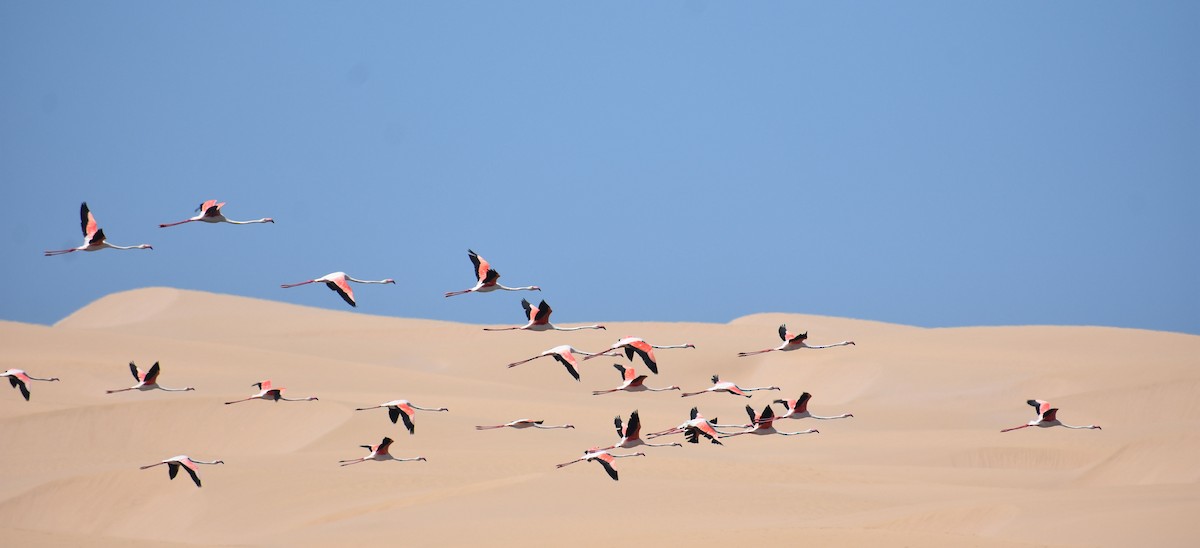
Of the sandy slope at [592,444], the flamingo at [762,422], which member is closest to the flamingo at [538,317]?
the flamingo at [762,422]

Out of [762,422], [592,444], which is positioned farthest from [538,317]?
[592,444]

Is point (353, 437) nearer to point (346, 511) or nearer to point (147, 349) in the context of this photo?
point (346, 511)

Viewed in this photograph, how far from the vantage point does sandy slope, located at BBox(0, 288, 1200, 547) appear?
22.0 metres

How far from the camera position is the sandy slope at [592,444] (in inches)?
865

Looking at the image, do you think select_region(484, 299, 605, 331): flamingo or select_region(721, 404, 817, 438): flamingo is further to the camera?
select_region(721, 404, 817, 438): flamingo

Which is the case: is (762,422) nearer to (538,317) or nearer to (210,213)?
(538,317)

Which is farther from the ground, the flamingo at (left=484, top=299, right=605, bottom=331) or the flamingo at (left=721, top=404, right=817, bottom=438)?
the flamingo at (left=484, top=299, right=605, bottom=331)

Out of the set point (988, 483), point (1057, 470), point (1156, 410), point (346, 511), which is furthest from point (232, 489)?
point (1156, 410)

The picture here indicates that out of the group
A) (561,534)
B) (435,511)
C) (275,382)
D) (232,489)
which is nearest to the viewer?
(561,534)

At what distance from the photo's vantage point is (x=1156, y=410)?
37688 mm

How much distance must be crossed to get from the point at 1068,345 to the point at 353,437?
30934mm

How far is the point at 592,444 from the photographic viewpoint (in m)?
33.6

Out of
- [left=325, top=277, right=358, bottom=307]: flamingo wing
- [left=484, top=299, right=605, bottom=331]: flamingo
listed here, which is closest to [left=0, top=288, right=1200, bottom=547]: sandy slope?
[left=484, top=299, right=605, bottom=331]: flamingo

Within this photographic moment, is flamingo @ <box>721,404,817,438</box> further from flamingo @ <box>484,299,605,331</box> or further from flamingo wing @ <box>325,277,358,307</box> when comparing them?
flamingo wing @ <box>325,277,358,307</box>
